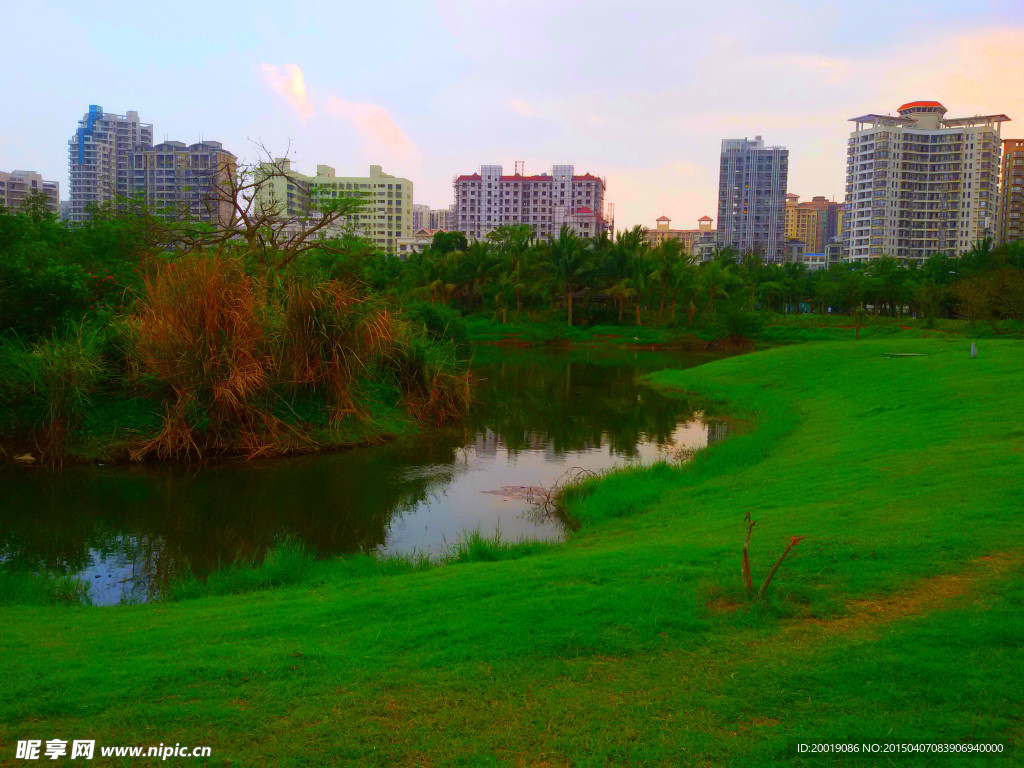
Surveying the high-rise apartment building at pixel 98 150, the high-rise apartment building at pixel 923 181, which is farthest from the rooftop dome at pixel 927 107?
the high-rise apartment building at pixel 98 150

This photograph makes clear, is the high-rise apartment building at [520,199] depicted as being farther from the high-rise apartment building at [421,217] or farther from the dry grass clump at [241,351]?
the dry grass clump at [241,351]

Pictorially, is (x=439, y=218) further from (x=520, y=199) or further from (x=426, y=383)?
(x=426, y=383)

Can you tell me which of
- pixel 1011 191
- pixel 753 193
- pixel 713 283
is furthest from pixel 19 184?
pixel 1011 191

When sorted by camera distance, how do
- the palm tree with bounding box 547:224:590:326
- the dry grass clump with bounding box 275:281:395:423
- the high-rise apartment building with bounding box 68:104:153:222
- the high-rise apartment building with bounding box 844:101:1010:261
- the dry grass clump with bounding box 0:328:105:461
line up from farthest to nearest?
the high-rise apartment building with bounding box 68:104:153:222
the high-rise apartment building with bounding box 844:101:1010:261
the palm tree with bounding box 547:224:590:326
the dry grass clump with bounding box 275:281:395:423
the dry grass clump with bounding box 0:328:105:461

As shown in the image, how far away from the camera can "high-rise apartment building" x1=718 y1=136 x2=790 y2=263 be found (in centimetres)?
14738

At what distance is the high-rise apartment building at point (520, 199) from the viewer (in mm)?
136375

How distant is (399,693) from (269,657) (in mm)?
1089

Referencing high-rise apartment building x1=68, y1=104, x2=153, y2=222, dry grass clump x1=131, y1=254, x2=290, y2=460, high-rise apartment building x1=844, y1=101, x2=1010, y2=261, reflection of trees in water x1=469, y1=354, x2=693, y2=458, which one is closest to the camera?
dry grass clump x1=131, y1=254, x2=290, y2=460

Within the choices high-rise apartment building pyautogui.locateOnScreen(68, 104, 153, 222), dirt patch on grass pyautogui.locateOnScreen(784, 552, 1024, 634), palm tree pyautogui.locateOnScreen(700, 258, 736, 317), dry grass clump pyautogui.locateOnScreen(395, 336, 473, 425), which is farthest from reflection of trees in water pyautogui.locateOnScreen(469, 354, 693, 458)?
high-rise apartment building pyautogui.locateOnScreen(68, 104, 153, 222)

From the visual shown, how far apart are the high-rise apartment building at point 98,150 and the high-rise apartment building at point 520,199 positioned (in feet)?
161

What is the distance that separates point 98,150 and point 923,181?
110274 mm

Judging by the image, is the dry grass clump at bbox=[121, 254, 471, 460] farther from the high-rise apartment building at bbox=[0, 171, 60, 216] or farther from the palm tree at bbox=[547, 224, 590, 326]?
the high-rise apartment building at bbox=[0, 171, 60, 216]

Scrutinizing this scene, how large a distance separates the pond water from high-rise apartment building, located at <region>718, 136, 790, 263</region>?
134m

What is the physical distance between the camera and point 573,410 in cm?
2570
